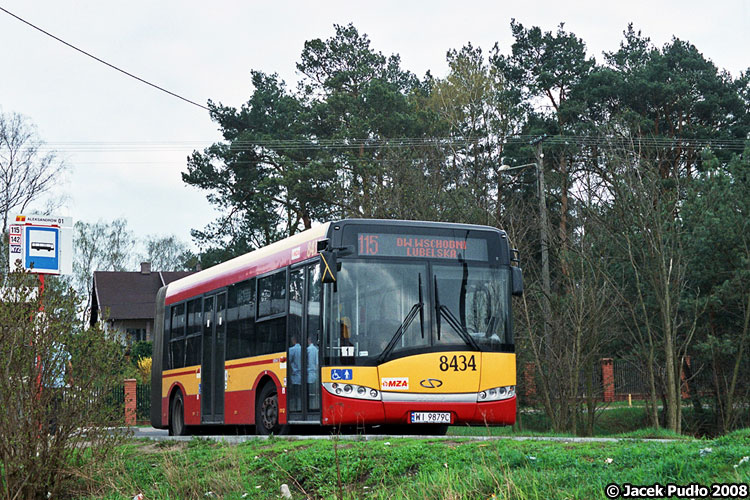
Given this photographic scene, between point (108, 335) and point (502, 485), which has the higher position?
point (108, 335)

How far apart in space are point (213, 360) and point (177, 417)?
271 centimetres

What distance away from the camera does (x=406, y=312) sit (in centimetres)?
1351

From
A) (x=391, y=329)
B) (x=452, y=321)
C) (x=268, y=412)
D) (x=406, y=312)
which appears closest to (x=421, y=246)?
(x=406, y=312)

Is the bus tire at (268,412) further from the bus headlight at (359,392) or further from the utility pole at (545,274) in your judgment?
the utility pole at (545,274)

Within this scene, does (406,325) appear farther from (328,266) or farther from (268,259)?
(268,259)

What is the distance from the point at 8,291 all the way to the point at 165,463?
2585mm

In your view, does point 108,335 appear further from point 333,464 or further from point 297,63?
A: point 297,63

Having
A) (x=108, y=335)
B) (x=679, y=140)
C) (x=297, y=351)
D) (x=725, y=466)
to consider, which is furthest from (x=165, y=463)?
(x=679, y=140)

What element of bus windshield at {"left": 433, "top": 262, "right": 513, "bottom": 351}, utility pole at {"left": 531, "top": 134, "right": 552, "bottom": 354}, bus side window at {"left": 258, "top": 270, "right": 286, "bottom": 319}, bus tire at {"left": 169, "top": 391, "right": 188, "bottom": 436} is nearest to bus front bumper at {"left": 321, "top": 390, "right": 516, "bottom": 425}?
bus windshield at {"left": 433, "top": 262, "right": 513, "bottom": 351}

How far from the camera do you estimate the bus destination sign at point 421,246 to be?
45.2ft

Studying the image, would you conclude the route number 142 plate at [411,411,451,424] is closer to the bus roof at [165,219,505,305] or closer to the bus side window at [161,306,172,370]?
the bus roof at [165,219,505,305]

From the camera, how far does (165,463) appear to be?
11.0m

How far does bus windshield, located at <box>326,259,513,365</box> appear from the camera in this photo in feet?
43.8

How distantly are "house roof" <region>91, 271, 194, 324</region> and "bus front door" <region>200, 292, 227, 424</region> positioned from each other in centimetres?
5264
